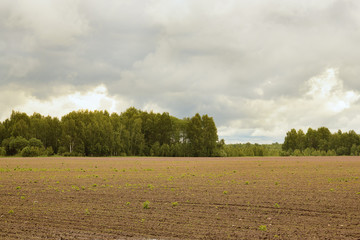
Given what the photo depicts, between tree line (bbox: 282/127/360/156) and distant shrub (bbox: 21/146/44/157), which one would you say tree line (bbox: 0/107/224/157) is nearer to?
distant shrub (bbox: 21/146/44/157)

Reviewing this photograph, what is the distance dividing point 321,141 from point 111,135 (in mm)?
97505

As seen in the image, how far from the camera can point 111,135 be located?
4085 inches

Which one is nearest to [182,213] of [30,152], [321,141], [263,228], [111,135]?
[263,228]

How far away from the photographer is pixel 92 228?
39.2 ft

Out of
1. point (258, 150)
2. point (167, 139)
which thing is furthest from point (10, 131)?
point (258, 150)

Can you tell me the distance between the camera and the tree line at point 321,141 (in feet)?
445

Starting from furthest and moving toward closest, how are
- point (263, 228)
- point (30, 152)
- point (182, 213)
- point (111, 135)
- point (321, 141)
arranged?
point (321, 141) → point (111, 135) → point (30, 152) → point (182, 213) → point (263, 228)

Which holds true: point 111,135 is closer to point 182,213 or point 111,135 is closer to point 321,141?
point 182,213

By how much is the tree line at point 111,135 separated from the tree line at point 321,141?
46.5 m

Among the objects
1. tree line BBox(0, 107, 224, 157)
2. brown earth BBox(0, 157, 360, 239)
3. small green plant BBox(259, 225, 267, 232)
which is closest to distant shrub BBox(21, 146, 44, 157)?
tree line BBox(0, 107, 224, 157)

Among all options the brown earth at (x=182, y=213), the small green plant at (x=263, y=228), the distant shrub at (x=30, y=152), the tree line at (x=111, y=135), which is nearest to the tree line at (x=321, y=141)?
the tree line at (x=111, y=135)

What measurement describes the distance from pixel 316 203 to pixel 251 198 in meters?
3.43

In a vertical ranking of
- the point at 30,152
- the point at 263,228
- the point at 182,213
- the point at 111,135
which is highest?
the point at 111,135

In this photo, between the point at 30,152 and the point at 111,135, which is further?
the point at 111,135
